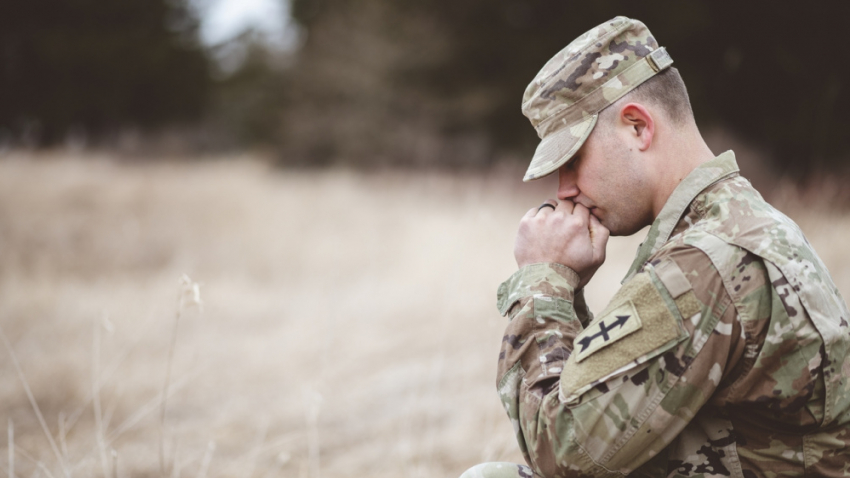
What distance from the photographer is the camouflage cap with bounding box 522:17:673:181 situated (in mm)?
1650

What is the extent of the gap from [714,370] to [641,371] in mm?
159

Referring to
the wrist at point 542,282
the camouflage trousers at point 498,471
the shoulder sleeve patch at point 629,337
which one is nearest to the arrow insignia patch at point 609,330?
the shoulder sleeve patch at point 629,337

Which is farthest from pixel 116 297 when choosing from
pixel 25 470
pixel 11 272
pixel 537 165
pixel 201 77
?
pixel 201 77

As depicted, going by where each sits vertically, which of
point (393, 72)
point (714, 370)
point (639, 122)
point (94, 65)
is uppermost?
point (94, 65)

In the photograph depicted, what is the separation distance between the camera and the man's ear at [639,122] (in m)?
1.59

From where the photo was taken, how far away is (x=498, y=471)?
173cm

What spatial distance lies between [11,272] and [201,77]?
1277 cm

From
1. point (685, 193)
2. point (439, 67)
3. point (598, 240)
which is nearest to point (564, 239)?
point (598, 240)

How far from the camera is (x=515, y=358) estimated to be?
1.51 meters

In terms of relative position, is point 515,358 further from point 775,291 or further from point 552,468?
point 775,291

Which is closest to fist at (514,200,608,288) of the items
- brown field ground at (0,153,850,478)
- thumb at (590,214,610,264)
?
thumb at (590,214,610,264)

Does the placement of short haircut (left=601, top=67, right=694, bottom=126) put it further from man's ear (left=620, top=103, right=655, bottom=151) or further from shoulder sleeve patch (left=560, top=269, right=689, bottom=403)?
shoulder sleeve patch (left=560, top=269, right=689, bottom=403)

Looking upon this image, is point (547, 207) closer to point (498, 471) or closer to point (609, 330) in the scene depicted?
point (609, 330)

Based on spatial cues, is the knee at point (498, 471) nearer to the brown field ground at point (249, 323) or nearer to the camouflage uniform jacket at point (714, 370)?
the camouflage uniform jacket at point (714, 370)
